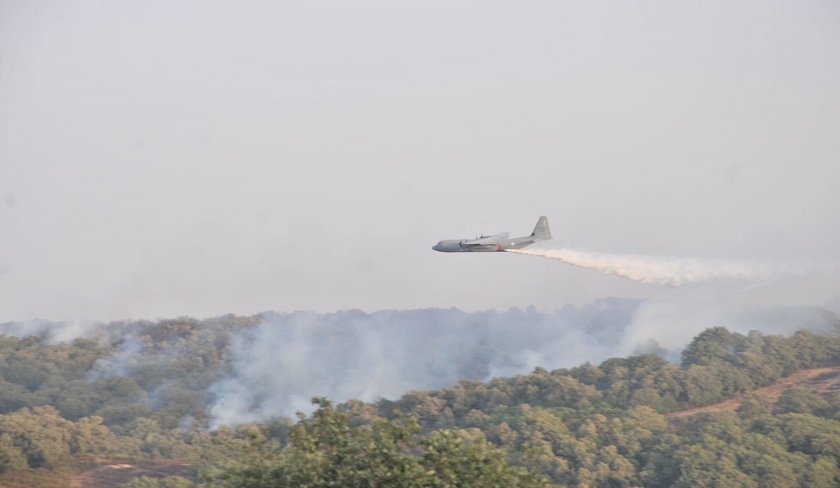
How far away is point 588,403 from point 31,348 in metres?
89.6

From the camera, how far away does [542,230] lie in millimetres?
94375

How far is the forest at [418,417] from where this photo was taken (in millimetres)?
42688

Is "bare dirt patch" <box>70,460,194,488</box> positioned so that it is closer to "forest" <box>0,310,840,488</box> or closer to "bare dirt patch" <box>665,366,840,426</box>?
"forest" <box>0,310,840,488</box>

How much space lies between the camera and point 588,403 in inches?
4466

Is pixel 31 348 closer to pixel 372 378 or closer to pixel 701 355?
pixel 372 378

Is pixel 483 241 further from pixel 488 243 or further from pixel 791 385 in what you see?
pixel 791 385

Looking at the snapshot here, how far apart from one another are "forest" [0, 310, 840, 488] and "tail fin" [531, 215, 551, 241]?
54.7ft

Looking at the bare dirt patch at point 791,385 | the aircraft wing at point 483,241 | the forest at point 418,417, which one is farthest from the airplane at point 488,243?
the bare dirt patch at point 791,385

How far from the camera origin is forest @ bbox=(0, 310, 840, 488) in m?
42.7

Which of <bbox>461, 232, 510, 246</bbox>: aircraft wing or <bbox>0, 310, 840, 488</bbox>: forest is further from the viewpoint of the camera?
<bbox>461, 232, 510, 246</bbox>: aircraft wing

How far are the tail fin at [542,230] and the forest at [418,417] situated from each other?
656 inches

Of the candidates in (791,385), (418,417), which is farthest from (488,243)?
(791,385)

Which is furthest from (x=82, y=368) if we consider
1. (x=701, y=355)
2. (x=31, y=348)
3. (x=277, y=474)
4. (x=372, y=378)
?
(x=277, y=474)

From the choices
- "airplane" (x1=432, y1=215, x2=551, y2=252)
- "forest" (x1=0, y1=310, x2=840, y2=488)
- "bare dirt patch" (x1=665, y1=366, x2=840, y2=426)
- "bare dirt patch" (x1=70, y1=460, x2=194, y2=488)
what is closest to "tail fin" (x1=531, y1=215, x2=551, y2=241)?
"airplane" (x1=432, y1=215, x2=551, y2=252)
